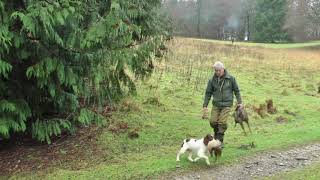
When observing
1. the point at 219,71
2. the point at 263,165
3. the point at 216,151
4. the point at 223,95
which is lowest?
the point at 263,165

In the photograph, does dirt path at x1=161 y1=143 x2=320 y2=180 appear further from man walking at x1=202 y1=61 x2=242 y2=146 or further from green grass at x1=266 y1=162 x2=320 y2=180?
man walking at x1=202 y1=61 x2=242 y2=146

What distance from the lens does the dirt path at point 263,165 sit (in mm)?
10859

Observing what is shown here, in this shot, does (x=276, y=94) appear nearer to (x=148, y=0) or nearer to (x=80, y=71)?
(x=148, y=0)

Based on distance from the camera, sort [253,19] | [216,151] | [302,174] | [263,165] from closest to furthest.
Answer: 1. [302,174]
2. [216,151]
3. [263,165]
4. [253,19]

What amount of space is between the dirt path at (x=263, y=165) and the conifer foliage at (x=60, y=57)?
300 centimetres

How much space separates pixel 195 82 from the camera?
22734mm

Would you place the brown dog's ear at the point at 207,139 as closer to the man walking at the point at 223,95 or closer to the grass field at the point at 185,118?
the grass field at the point at 185,118

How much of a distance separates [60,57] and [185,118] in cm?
661

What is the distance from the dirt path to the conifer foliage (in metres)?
3.00

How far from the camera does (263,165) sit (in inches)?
461

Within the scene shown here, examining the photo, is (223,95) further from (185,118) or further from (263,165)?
(185,118)

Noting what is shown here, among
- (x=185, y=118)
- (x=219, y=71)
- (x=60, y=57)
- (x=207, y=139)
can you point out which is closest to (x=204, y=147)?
(x=207, y=139)

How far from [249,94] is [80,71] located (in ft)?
39.6

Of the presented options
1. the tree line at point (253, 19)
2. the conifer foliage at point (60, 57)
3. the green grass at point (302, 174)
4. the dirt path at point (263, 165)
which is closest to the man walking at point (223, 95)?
the dirt path at point (263, 165)
